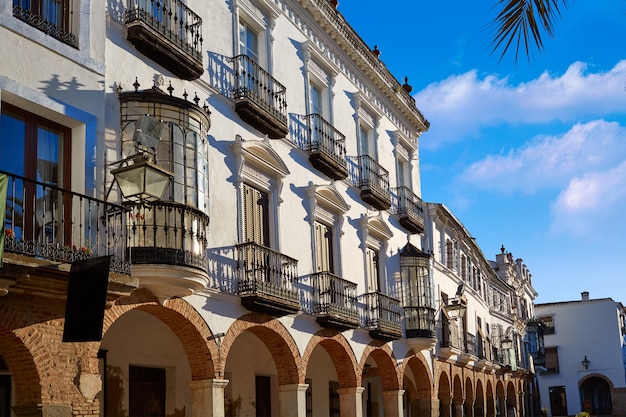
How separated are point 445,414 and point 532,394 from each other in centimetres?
2334

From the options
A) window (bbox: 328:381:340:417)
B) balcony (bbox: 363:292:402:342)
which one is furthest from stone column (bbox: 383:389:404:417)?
balcony (bbox: 363:292:402:342)

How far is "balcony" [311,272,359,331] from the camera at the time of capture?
55.6 feet

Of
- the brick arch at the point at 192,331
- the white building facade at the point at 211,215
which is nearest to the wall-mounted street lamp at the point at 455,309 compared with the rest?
the white building facade at the point at 211,215

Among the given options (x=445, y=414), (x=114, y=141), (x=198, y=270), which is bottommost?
(x=445, y=414)

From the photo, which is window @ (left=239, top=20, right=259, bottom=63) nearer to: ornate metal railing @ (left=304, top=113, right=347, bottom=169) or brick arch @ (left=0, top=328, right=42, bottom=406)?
ornate metal railing @ (left=304, top=113, right=347, bottom=169)

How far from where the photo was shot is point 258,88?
15977mm

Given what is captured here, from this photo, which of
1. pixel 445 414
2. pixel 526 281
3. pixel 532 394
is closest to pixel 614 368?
pixel 526 281

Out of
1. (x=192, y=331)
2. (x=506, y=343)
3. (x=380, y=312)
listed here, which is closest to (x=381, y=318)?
(x=380, y=312)

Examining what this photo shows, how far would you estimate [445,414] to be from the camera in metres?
26.0

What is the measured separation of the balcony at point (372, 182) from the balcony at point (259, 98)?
4125mm

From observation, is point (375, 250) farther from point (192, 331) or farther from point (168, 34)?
point (168, 34)

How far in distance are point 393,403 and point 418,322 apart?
2.44 meters

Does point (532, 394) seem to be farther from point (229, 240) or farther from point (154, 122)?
point (154, 122)

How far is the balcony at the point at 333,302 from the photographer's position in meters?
17.0
